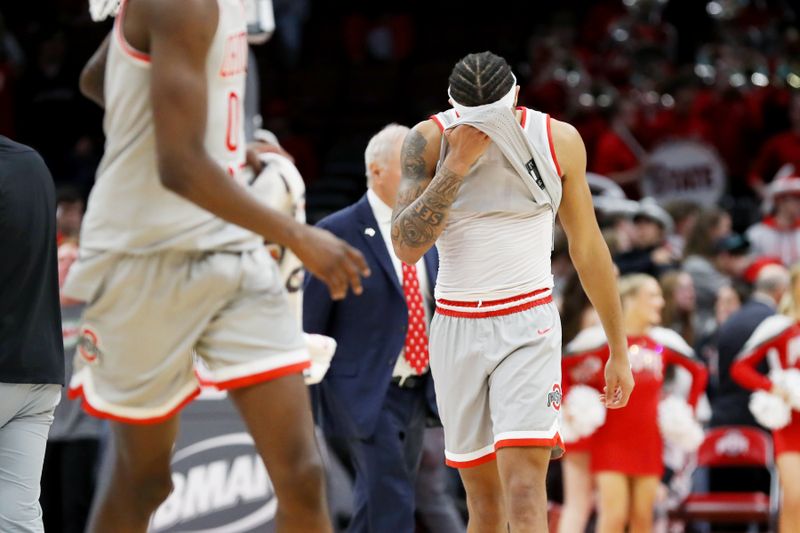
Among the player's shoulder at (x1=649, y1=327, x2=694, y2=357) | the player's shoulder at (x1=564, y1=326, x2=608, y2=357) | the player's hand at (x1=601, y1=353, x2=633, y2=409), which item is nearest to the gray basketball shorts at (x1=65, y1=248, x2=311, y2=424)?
the player's hand at (x1=601, y1=353, x2=633, y2=409)

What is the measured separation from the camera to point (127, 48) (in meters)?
4.36

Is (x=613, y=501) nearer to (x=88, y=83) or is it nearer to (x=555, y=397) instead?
(x=555, y=397)

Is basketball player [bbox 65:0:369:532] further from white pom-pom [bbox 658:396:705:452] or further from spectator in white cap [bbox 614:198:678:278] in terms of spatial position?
spectator in white cap [bbox 614:198:678:278]

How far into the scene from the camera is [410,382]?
6891 millimetres

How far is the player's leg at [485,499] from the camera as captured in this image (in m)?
5.44

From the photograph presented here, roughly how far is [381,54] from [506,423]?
45.6 feet

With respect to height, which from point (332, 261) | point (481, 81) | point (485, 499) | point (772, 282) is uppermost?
point (481, 81)

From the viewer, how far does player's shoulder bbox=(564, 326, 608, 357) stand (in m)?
9.23

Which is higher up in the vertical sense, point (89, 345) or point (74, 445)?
point (89, 345)

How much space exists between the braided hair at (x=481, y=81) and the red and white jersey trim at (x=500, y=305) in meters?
0.69

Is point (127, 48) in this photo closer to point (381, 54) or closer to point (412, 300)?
point (412, 300)

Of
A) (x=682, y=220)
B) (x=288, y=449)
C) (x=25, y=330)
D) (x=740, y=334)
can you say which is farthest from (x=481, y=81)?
(x=682, y=220)

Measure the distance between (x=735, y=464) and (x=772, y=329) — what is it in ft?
4.76

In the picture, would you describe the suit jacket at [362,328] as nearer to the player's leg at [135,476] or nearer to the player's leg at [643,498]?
the player's leg at [135,476]
